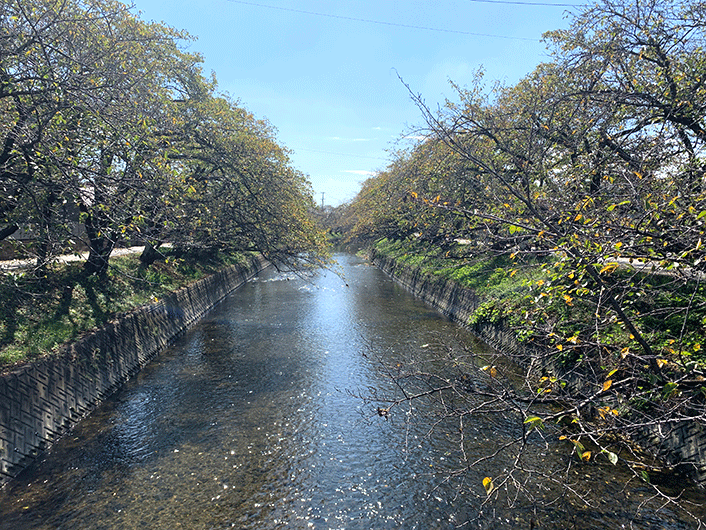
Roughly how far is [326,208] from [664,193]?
106902 mm

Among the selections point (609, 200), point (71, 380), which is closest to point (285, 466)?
point (71, 380)

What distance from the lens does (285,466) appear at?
8.61m

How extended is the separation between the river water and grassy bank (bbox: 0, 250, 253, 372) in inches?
89.2

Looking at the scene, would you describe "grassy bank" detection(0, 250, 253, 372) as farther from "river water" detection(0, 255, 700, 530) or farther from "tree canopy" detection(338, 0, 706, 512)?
"tree canopy" detection(338, 0, 706, 512)

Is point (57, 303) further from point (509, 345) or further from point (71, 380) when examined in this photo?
point (509, 345)

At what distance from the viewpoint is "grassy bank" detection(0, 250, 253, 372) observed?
31.7 ft

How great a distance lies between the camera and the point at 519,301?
15.2m

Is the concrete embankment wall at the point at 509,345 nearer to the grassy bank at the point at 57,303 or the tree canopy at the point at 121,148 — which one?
the tree canopy at the point at 121,148

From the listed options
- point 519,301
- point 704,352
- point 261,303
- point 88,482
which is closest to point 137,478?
point 88,482

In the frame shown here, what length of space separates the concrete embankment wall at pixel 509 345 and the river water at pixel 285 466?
0.96m

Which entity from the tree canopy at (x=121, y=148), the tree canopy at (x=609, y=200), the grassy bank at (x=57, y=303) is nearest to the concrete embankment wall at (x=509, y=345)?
the tree canopy at (x=609, y=200)

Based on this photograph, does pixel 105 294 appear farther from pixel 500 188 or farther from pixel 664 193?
pixel 664 193

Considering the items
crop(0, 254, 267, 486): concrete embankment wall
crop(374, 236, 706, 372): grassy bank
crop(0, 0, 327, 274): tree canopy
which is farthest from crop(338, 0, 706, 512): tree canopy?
crop(0, 254, 267, 486): concrete embankment wall

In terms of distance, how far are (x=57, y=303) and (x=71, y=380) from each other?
3297 millimetres
